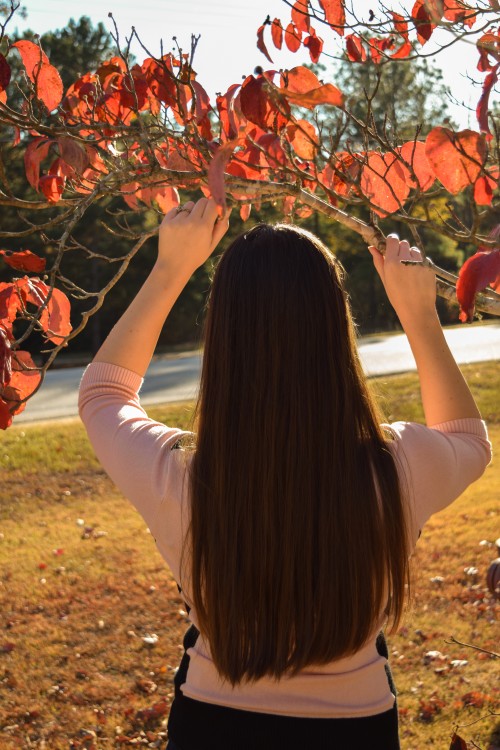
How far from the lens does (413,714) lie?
141 inches

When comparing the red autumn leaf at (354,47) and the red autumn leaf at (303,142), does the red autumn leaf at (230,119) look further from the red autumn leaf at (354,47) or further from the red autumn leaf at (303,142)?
the red autumn leaf at (354,47)

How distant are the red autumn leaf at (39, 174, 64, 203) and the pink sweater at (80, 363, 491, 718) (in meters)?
0.81

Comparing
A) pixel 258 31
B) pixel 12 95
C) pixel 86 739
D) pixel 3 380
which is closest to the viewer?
pixel 3 380

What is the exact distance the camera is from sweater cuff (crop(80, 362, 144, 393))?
139 cm

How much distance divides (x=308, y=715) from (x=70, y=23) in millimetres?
21666

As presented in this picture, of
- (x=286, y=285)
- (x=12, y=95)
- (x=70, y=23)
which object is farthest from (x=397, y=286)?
(x=70, y=23)

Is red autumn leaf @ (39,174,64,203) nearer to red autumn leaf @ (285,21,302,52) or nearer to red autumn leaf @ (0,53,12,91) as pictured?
red autumn leaf @ (0,53,12,91)

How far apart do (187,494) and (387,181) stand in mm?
1047

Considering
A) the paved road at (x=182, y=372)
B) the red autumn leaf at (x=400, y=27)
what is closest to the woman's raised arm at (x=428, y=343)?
the red autumn leaf at (x=400, y=27)

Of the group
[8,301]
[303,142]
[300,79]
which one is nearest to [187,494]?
[8,301]

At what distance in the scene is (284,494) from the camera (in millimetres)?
1272

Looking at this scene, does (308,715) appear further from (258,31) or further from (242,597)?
(258,31)

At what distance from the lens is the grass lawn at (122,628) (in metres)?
3.62

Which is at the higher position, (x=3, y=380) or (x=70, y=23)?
(x=70, y=23)
